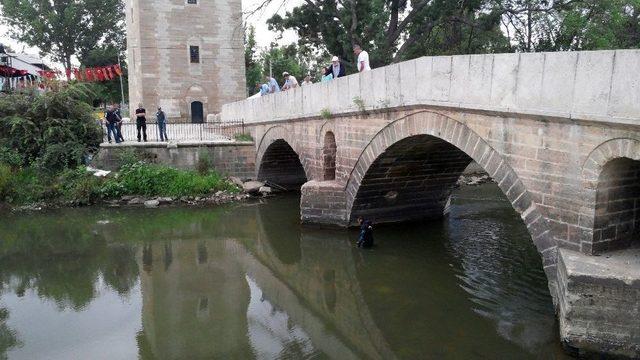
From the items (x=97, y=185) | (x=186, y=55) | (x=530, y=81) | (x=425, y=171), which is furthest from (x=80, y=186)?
(x=530, y=81)

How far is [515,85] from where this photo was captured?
6348mm

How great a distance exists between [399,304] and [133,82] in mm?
22336

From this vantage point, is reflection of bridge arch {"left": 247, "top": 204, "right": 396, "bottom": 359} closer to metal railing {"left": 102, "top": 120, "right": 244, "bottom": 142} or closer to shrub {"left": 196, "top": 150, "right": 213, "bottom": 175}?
shrub {"left": 196, "top": 150, "right": 213, "bottom": 175}

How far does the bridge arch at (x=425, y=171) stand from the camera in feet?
21.3

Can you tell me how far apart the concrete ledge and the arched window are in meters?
7.21

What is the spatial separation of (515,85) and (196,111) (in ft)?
67.8

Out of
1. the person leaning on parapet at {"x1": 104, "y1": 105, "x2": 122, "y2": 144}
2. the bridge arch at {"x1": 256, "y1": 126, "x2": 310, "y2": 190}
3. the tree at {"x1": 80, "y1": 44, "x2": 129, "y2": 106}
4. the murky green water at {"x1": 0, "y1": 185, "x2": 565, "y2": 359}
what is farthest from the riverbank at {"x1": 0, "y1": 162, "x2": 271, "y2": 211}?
the tree at {"x1": 80, "y1": 44, "x2": 129, "y2": 106}

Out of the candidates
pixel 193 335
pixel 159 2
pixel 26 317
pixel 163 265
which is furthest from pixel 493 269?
pixel 159 2

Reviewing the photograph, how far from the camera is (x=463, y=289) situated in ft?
26.2

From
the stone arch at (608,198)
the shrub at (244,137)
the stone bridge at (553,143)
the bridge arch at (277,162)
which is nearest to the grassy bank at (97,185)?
the bridge arch at (277,162)

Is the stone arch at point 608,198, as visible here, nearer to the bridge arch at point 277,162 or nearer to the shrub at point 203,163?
the bridge arch at point 277,162

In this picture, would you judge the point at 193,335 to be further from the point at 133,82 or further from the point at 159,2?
the point at 133,82

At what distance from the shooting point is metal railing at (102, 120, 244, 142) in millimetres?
18297

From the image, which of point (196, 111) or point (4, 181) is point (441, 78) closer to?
point (4, 181)
